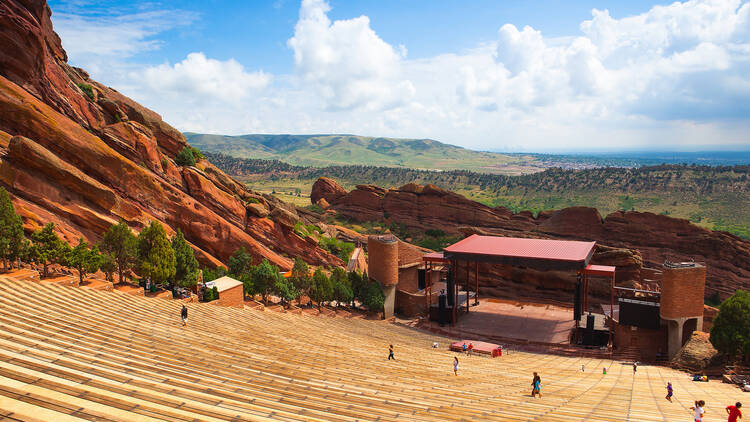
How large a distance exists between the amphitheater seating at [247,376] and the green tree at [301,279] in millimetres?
9013

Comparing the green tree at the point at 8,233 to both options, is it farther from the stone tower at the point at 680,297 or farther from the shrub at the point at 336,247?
the stone tower at the point at 680,297

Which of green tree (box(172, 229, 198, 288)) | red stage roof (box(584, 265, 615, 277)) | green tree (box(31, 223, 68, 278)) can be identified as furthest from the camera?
red stage roof (box(584, 265, 615, 277))

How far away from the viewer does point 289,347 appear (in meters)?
20.8

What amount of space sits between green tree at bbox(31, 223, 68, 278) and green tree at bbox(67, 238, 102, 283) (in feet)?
1.89

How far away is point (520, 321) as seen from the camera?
4203cm

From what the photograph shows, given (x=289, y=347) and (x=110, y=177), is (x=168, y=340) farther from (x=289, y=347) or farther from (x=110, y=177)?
(x=110, y=177)

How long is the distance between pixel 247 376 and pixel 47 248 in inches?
758

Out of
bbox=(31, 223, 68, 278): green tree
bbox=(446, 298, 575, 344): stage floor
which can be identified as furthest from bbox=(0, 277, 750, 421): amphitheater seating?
bbox=(446, 298, 575, 344): stage floor

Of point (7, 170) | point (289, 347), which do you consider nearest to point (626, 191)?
point (289, 347)

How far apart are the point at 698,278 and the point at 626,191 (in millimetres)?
99062

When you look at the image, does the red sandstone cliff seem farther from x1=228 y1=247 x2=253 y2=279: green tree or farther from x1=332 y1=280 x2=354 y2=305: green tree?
x1=332 y1=280 x2=354 y2=305: green tree

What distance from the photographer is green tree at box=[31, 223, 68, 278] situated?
24.2 metres

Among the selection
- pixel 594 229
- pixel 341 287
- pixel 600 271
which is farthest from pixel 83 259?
pixel 594 229

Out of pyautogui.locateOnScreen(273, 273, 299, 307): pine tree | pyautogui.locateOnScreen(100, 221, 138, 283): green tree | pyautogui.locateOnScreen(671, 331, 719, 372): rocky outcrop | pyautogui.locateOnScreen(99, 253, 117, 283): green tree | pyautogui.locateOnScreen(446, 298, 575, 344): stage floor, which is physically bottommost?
pyautogui.locateOnScreen(446, 298, 575, 344): stage floor
